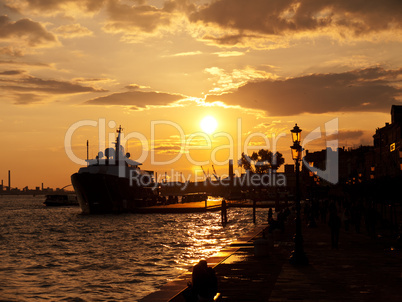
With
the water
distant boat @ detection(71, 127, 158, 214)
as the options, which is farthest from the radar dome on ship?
the water

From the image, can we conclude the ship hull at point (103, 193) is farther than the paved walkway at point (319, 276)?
Yes

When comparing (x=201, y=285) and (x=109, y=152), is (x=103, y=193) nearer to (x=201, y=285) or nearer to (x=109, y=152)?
(x=109, y=152)

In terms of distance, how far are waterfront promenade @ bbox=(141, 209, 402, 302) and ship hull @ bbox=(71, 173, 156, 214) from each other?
72732 millimetres

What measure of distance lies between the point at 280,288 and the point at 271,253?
419 inches

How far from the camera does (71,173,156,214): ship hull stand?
99625 mm

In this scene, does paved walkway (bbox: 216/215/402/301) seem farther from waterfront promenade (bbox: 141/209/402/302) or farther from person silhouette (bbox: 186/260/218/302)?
person silhouette (bbox: 186/260/218/302)

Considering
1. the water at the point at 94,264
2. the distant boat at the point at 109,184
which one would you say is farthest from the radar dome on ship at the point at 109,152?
the water at the point at 94,264

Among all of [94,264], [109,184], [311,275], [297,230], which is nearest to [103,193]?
[109,184]

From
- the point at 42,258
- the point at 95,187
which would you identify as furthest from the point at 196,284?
the point at 95,187

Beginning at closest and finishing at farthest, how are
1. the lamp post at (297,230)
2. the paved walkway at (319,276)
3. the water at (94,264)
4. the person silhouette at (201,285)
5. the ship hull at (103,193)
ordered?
the person silhouette at (201,285)
the paved walkway at (319,276)
the lamp post at (297,230)
the water at (94,264)
the ship hull at (103,193)

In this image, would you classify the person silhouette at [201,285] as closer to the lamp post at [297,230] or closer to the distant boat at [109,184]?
the lamp post at [297,230]

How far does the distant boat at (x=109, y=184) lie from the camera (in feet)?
329

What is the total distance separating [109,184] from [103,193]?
9.08 feet

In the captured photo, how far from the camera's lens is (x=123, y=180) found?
358 feet
